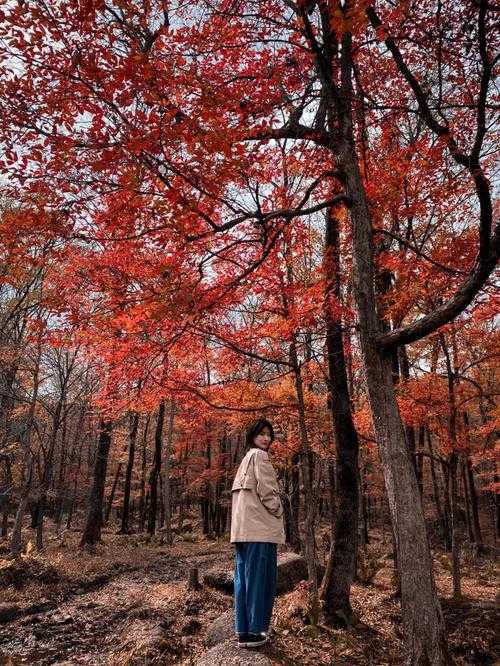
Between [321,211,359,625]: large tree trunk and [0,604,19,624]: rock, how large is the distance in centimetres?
596

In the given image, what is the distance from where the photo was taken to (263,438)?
4.66 metres

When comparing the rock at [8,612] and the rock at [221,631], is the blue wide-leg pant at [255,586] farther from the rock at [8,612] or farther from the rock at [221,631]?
the rock at [8,612]

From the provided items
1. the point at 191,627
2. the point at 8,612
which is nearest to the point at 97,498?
the point at 8,612

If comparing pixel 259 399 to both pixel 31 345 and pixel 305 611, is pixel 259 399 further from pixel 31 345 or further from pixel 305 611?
pixel 31 345

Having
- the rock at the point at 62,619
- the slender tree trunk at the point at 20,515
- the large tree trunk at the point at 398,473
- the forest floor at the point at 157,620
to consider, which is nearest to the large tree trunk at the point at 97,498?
the forest floor at the point at 157,620

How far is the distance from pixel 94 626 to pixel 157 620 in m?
1.19

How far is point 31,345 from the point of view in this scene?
1420 cm

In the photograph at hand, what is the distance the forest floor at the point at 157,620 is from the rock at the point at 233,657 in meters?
0.17

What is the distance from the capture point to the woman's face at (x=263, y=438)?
4652mm

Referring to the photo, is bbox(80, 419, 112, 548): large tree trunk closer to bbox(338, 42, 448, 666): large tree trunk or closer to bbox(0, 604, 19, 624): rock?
bbox(0, 604, 19, 624): rock

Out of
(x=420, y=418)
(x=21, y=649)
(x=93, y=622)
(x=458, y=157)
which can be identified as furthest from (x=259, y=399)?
(x=458, y=157)

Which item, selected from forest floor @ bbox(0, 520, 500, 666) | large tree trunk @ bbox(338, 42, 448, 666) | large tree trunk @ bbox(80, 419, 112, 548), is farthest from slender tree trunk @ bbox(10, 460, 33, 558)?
large tree trunk @ bbox(338, 42, 448, 666)

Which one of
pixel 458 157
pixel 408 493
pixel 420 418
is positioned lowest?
pixel 408 493

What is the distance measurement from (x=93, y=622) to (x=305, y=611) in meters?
4.11
